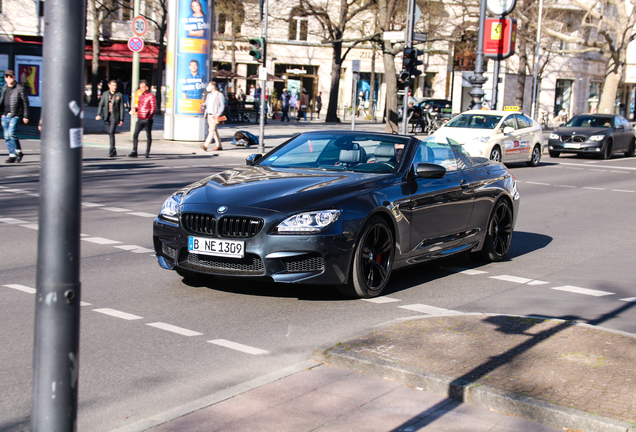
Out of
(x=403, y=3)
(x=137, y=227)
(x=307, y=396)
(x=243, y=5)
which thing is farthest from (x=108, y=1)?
(x=307, y=396)

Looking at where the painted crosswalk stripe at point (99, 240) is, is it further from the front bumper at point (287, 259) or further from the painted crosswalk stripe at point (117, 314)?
the painted crosswalk stripe at point (117, 314)

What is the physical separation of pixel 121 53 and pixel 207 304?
172ft

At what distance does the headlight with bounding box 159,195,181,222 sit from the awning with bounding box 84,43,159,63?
1978 inches

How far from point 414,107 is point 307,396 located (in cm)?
3701

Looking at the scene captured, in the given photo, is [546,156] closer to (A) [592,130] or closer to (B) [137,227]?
(A) [592,130]

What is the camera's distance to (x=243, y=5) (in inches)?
1987

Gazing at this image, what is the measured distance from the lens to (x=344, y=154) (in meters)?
7.62

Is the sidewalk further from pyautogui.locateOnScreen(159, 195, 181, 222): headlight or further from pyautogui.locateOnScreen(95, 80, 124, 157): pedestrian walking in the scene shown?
pyautogui.locateOnScreen(95, 80, 124, 157): pedestrian walking

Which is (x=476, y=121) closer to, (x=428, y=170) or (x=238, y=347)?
(x=428, y=170)

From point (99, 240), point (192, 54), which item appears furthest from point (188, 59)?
point (99, 240)

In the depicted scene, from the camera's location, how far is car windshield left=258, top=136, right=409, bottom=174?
745 cm

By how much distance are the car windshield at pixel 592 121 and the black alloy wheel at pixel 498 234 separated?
2179 cm

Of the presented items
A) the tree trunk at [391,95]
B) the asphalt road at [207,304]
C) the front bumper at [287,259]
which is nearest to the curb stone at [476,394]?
the asphalt road at [207,304]

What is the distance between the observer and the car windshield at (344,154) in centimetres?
745
